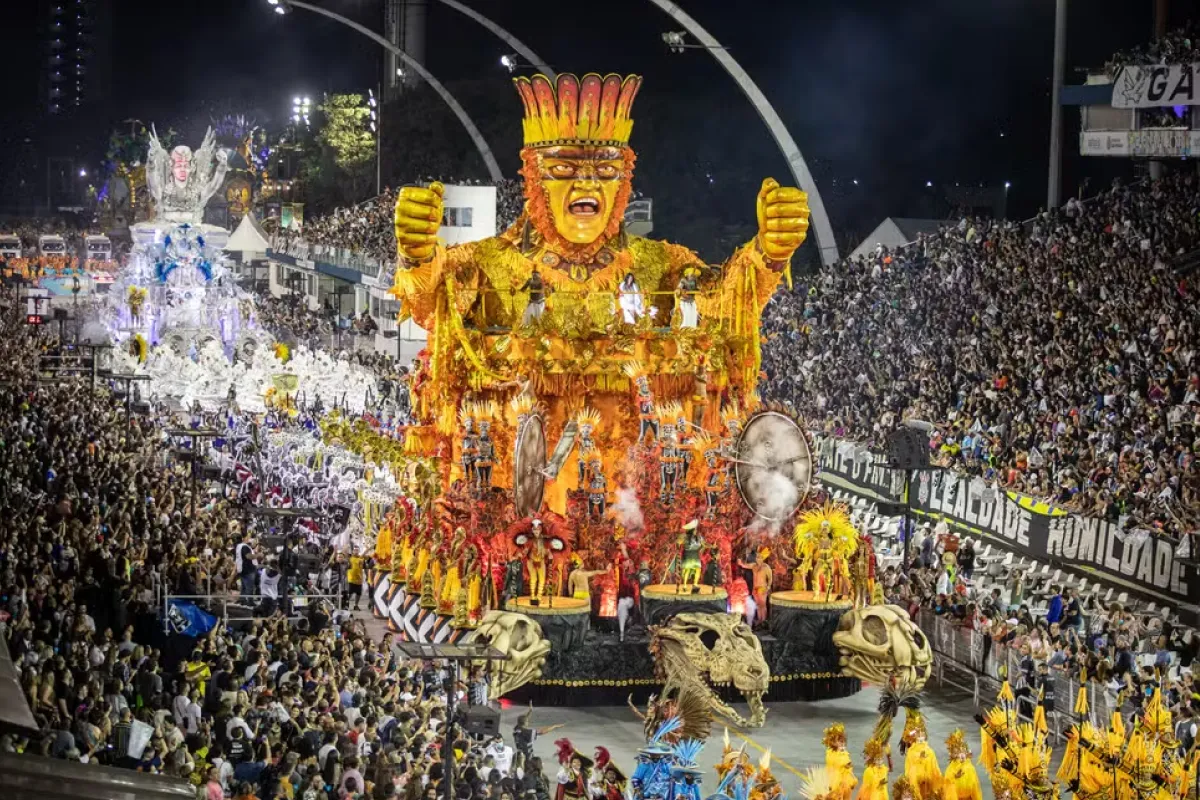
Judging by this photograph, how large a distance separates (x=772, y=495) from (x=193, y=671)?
26.4 ft

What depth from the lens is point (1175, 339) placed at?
29000 millimetres

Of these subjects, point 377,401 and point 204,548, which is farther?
point 377,401

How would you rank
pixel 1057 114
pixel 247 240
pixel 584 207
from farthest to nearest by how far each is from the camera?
pixel 247 240
pixel 1057 114
pixel 584 207

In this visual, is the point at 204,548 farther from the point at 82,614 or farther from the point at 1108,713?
the point at 1108,713

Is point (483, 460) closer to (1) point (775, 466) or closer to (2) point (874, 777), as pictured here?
(1) point (775, 466)

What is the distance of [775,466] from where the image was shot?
76.6ft

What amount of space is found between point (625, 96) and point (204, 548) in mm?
7718

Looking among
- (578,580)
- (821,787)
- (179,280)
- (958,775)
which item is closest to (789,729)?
(578,580)

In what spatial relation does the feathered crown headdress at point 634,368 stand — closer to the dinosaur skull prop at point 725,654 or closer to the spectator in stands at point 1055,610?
the dinosaur skull prop at point 725,654

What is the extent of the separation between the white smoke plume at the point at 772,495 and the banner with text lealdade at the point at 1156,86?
541 inches

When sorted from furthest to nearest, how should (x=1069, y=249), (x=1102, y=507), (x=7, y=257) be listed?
(x=7, y=257)
(x=1069, y=249)
(x=1102, y=507)

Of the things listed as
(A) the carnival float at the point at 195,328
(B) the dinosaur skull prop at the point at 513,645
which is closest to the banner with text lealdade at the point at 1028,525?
(B) the dinosaur skull prop at the point at 513,645

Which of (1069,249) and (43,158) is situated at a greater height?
(43,158)

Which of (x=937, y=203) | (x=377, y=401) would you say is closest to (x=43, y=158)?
(x=937, y=203)
